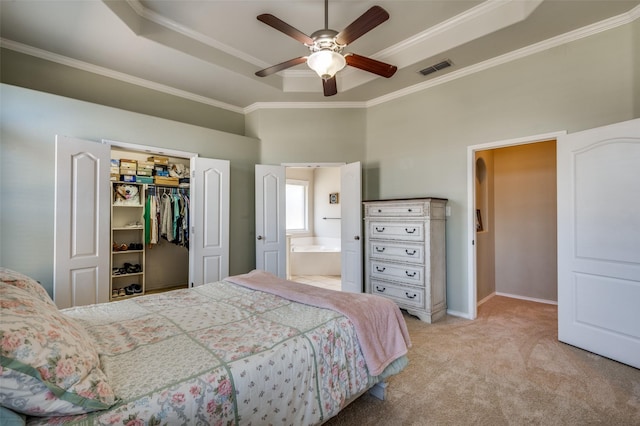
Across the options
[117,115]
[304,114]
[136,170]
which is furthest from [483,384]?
[136,170]

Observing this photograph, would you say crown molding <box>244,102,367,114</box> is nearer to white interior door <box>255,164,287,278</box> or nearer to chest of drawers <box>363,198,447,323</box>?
Answer: white interior door <box>255,164,287,278</box>

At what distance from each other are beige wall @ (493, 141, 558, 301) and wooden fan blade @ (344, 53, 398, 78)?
293 cm

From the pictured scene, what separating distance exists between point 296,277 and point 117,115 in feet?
13.3

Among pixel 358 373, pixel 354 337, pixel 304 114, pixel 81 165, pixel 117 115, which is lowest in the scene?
pixel 358 373

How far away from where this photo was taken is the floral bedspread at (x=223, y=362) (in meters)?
1.03

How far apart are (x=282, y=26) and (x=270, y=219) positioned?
2699 millimetres

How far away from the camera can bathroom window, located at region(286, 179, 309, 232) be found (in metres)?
7.35

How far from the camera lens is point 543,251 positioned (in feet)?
13.9

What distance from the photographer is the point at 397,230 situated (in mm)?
3645

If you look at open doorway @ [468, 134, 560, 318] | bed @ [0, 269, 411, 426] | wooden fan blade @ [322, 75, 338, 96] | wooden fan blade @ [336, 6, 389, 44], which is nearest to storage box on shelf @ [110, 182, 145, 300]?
bed @ [0, 269, 411, 426]

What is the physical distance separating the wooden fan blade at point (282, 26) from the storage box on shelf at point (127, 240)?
3.43 metres

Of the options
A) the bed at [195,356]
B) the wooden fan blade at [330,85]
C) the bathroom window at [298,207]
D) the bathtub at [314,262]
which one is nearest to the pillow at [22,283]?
the bed at [195,356]

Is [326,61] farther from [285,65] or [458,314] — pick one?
[458,314]

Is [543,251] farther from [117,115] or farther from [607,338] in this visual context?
[117,115]
